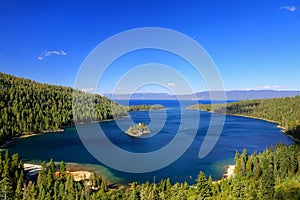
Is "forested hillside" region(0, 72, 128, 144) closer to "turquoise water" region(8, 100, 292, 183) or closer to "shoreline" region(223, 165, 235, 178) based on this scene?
"turquoise water" region(8, 100, 292, 183)

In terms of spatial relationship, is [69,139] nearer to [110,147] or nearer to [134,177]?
[110,147]

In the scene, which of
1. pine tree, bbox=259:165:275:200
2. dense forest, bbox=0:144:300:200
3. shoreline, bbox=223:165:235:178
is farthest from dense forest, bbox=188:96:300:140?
pine tree, bbox=259:165:275:200

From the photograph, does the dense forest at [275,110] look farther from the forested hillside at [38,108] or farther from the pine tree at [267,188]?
the forested hillside at [38,108]

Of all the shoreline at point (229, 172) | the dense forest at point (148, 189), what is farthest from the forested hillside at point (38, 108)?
the shoreline at point (229, 172)

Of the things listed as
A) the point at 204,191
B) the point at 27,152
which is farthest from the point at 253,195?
the point at 27,152

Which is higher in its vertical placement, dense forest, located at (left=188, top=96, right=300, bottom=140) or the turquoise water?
dense forest, located at (left=188, top=96, right=300, bottom=140)

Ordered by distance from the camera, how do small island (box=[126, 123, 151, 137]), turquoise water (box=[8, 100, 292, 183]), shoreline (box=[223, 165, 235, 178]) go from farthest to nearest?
small island (box=[126, 123, 151, 137]), turquoise water (box=[8, 100, 292, 183]), shoreline (box=[223, 165, 235, 178])
